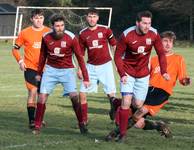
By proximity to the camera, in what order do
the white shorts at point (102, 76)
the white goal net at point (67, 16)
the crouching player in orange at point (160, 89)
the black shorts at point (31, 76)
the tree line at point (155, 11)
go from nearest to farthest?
the crouching player in orange at point (160, 89) → the black shorts at point (31, 76) → the white shorts at point (102, 76) → the white goal net at point (67, 16) → the tree line at point (155, 11)

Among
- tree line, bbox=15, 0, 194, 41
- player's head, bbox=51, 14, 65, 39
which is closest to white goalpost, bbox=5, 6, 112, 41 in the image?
tree line, bbox=15, 0, 194, 41

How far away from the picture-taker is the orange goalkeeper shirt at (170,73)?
10109 millimetres

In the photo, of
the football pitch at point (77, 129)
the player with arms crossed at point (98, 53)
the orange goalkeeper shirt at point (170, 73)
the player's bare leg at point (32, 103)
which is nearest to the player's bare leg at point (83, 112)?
the football pitch at point (77, 129)

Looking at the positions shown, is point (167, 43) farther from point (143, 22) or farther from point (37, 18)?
point (37, 18)

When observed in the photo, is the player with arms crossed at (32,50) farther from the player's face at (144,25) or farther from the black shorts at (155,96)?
the player's face at (144,25)

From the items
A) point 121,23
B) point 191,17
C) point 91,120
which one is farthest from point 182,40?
point 91,120

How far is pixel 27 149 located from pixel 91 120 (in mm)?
3654

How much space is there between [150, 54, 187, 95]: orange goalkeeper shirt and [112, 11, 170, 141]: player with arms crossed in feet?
1.67

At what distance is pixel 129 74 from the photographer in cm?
957

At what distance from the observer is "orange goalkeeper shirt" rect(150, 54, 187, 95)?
33.2ft

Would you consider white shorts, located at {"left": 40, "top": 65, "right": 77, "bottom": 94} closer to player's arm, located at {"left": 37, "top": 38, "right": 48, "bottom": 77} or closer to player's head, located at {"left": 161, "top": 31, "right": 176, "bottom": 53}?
player's arm, located at {"left": 37, "top": 38, "right": 48, "bottom": 77}

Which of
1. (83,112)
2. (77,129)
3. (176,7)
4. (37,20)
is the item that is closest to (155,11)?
(176,7)

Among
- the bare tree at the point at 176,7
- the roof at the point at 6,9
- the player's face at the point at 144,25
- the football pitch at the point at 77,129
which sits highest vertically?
the player's face at the point at 144,25

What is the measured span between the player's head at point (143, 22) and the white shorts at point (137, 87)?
695 millimetres
